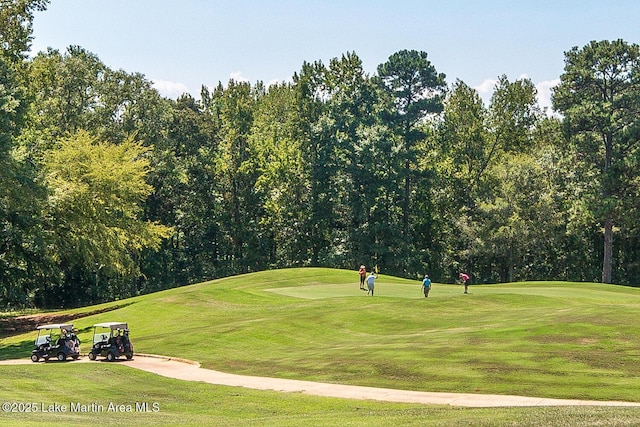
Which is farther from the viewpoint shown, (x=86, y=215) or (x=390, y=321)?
(x=86, y=215)

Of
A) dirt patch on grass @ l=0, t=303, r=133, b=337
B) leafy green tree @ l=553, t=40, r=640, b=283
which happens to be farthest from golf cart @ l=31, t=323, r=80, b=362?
leafy green tree @ l=553, t=40, r=640, b=283

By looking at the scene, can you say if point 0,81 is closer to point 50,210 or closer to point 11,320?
point 50,210

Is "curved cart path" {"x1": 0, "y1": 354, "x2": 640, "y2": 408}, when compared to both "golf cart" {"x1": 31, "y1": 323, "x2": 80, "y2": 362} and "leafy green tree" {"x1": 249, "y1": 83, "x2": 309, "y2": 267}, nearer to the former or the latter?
"golf cart" {"x1": 31, "y1": 323, "x2": 80, "y2": 362}

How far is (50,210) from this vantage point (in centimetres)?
4766

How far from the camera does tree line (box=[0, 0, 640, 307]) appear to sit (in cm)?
7438

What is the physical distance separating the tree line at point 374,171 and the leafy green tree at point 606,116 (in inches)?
5.9

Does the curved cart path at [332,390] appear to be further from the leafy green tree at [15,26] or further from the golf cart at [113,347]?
the leafy green tree at [15,26]

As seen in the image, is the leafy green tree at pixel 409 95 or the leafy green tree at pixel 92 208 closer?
the leafy green tree at pixel 92 208

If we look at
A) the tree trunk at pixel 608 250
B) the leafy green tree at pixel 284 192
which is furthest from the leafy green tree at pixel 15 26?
the tree trunk at pixel 608 250

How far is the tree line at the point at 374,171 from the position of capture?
244 ft

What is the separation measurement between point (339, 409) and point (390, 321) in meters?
16.6

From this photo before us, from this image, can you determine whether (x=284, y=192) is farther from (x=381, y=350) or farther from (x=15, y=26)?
(x=381, y=350)

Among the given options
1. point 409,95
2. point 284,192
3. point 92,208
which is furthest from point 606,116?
point 92,208

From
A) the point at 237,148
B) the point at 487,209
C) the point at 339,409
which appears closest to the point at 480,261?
the point at 487,209
